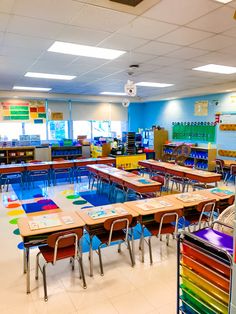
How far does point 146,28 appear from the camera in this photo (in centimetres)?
345

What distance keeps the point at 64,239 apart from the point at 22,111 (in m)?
8.89

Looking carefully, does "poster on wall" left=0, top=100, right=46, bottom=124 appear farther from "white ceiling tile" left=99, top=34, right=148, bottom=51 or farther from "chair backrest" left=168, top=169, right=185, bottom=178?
"white ceiling tile" left=99, top=34, right=148, bottom=51

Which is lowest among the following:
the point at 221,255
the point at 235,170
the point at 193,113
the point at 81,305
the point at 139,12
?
the point at 81,305

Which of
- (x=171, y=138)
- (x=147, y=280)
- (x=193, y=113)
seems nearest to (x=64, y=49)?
(x=147, y=280)

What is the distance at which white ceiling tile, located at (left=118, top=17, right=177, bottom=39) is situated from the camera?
3.24 metres

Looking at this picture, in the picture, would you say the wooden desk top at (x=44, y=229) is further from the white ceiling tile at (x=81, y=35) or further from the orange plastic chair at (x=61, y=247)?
the white ceiling tile at (x=81, y=35)

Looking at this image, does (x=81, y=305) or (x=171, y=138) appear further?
(x=171, y=138)

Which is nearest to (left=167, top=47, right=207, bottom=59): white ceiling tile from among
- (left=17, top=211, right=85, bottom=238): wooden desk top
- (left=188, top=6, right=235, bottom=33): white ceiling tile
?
(left=188, top=6, right=235, bottom=33): white ceiling tile

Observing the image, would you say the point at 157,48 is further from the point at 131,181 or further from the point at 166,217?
the point at 166,217

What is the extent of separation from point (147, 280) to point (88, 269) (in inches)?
31.8

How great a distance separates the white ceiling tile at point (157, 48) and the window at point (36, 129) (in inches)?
303

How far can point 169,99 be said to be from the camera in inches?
444

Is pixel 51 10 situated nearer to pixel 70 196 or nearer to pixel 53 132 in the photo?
pixel 70 196

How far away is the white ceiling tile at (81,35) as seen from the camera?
348 centimetres
